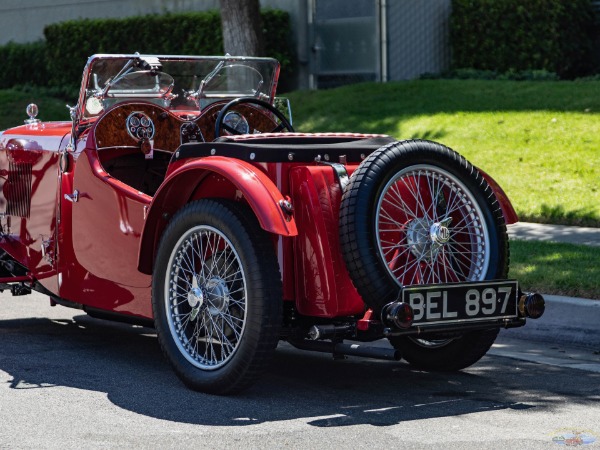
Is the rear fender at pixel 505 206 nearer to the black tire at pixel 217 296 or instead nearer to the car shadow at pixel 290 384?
the car shadow at pixel 290 384

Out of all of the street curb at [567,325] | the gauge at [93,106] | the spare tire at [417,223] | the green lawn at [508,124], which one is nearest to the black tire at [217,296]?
the spare tire at [417,223]

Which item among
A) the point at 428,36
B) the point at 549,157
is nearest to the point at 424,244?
the point at 549,157

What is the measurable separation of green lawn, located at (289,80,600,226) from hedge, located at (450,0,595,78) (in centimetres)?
218

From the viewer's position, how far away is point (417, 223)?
5750 millimetres

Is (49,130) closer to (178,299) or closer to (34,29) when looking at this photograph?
(178,299)

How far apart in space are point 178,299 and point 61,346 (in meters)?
1.51

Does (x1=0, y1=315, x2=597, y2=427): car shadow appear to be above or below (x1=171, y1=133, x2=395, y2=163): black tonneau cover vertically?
below

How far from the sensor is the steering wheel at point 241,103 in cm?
664

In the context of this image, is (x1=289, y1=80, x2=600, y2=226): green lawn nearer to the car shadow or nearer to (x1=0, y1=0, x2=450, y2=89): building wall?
Result: (x1=0, y1=0, x2=450, y2=89): building wall

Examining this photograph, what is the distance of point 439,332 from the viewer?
5527 millimetres

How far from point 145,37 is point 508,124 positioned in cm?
908

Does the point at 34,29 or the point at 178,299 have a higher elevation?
the point at 34,29

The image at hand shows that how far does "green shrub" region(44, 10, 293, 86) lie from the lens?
19219 millimetres

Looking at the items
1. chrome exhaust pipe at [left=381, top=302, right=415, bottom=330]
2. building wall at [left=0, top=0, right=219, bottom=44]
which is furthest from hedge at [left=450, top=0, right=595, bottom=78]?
chrome exhaust pipe at [left=381, top=302, right=415, bottom=330]
